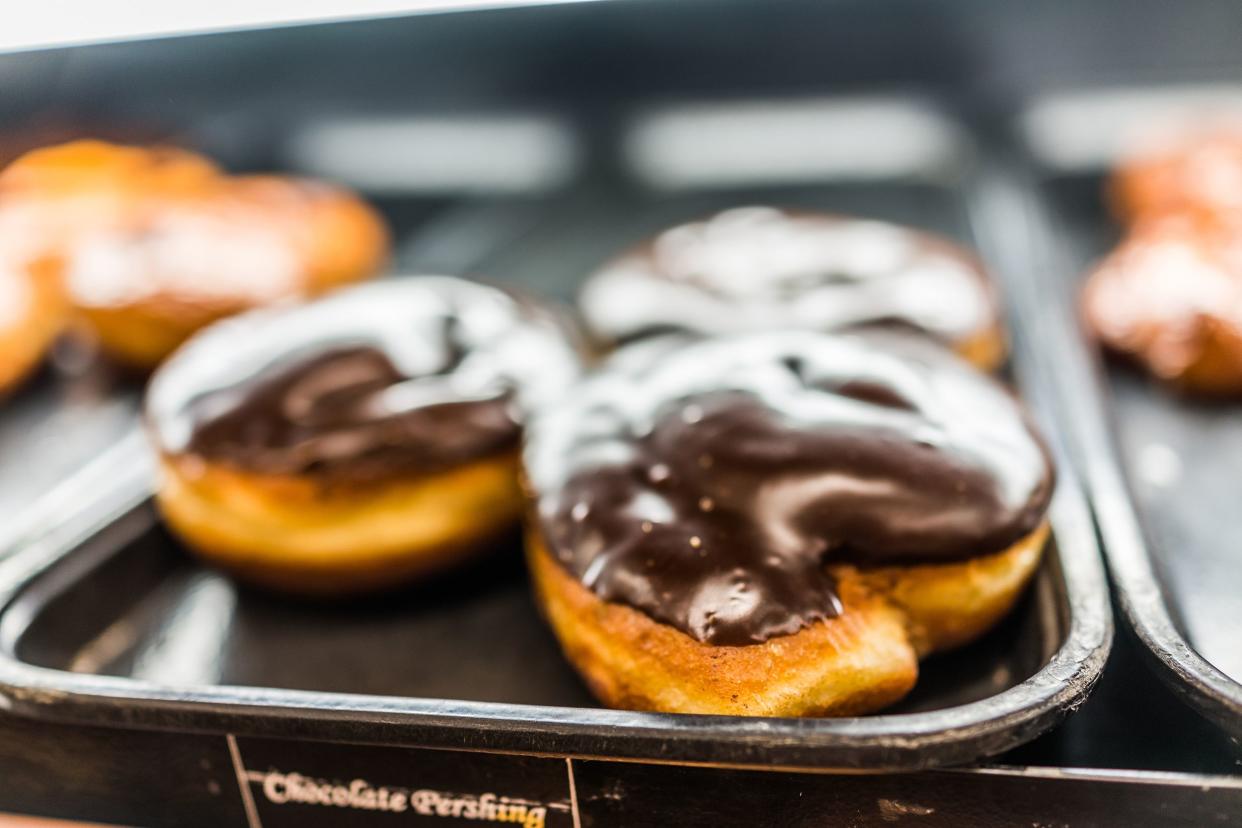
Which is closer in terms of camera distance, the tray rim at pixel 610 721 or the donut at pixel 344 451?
the tray rim at pixel 610 721

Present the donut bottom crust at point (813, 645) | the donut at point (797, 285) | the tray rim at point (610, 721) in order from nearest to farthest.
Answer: the tray rim at point (610, 721) → the donut bottom crust at point (813, 645) → the donut at point (797, 285)

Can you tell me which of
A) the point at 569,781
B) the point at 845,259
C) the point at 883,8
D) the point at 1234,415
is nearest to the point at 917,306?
the point at 845,259

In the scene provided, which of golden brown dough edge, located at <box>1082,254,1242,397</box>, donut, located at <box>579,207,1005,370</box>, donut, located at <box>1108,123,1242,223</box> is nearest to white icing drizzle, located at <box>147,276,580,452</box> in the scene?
donut, located at <box>579,207,1005,370</box>

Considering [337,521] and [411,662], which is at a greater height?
[337,521]

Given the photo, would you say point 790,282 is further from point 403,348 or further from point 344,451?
point 344,451

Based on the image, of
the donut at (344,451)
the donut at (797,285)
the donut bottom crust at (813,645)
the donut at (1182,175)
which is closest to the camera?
the donut bottom crust at (813,645)

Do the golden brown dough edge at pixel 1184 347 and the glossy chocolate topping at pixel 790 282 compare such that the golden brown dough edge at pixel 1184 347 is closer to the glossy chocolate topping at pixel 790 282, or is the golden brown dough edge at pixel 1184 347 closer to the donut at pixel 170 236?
the glossy chocolate topping at pixel 790 282

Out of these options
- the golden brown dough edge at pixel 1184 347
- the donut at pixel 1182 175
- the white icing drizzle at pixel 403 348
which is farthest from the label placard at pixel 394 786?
the donut at pixel 1182 175

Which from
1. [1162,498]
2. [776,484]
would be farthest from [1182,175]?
[776,484]
